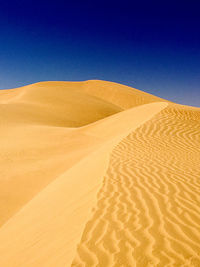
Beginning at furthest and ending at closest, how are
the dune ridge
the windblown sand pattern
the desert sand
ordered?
the dune ridge → the desert sand → the windblown sand pattern

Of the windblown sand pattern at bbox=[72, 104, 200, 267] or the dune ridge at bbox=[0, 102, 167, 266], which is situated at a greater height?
the windblown sand pattern at bbox=[72, 104, 200, 267]

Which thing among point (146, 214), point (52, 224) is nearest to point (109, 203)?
point (146, 214)

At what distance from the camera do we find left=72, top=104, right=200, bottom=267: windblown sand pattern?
9.89 feet

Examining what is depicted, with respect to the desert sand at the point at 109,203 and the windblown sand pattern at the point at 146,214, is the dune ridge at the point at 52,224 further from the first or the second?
the windblown sand pattern at the point at 146,214

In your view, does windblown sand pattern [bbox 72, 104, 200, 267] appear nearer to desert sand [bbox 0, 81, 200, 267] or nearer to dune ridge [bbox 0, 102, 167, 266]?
desert sand [bbox 0, 81, 200, 267]

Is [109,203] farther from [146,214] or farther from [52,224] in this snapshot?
[52,224]

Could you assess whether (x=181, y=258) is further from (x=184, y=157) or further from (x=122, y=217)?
(x=184, y=157)

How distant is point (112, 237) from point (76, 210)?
4.06ft

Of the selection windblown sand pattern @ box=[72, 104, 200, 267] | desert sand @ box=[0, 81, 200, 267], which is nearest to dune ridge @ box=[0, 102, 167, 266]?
desert sand @ box=[0, 81, 200, 267]

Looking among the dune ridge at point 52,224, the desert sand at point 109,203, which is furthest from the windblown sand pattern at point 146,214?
the dune ridge at point 52,224

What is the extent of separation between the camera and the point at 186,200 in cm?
465

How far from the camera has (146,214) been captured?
A: 13.4ft

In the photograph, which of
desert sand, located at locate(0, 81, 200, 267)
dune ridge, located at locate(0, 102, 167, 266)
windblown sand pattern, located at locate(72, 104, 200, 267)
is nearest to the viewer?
windblown sand pattern, located at locate(72, 104, 200, 267)

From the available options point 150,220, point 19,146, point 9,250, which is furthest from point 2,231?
point 19,146
